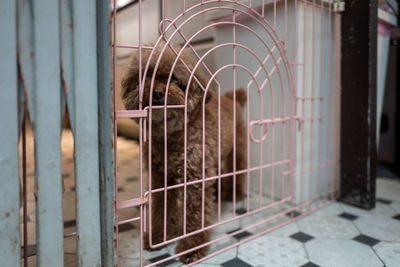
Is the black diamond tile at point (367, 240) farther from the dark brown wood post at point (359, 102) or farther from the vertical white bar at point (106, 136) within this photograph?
the vertical white bar at point (106, 136)

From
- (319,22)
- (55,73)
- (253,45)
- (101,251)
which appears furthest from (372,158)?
(55,73)

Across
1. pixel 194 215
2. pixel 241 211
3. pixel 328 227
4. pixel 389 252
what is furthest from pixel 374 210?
pixel 194 215

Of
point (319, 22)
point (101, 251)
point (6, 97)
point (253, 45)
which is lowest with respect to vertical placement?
point (101, 251)

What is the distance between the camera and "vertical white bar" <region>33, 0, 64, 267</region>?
39.6 inches

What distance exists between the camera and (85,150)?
1116mm

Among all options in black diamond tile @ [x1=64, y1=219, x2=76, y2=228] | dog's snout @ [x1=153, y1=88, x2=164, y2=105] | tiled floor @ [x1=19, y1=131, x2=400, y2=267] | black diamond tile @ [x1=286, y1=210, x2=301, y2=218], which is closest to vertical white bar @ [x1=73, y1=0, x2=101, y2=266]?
dog's snout @ [x1=153, y1=88, x2=164, y2=105]

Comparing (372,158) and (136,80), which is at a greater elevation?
(136,80)

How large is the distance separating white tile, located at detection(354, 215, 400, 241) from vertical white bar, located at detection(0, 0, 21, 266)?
1802 mm

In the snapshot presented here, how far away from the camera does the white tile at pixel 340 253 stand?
5.14 ft

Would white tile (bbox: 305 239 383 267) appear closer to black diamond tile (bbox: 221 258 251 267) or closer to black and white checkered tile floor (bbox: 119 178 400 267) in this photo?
black and white checkered tile floor (bbox: 119 178 400 267)

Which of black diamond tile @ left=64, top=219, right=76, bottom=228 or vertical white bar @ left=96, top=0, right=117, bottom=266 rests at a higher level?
vertical white bar @ left=96, top=0, right=117, bottom=266

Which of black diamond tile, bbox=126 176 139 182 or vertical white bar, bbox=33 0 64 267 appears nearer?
vertical white bar, bbox=33 0 64 267

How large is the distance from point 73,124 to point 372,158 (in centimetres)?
197

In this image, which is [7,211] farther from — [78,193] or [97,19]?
[97,19]
